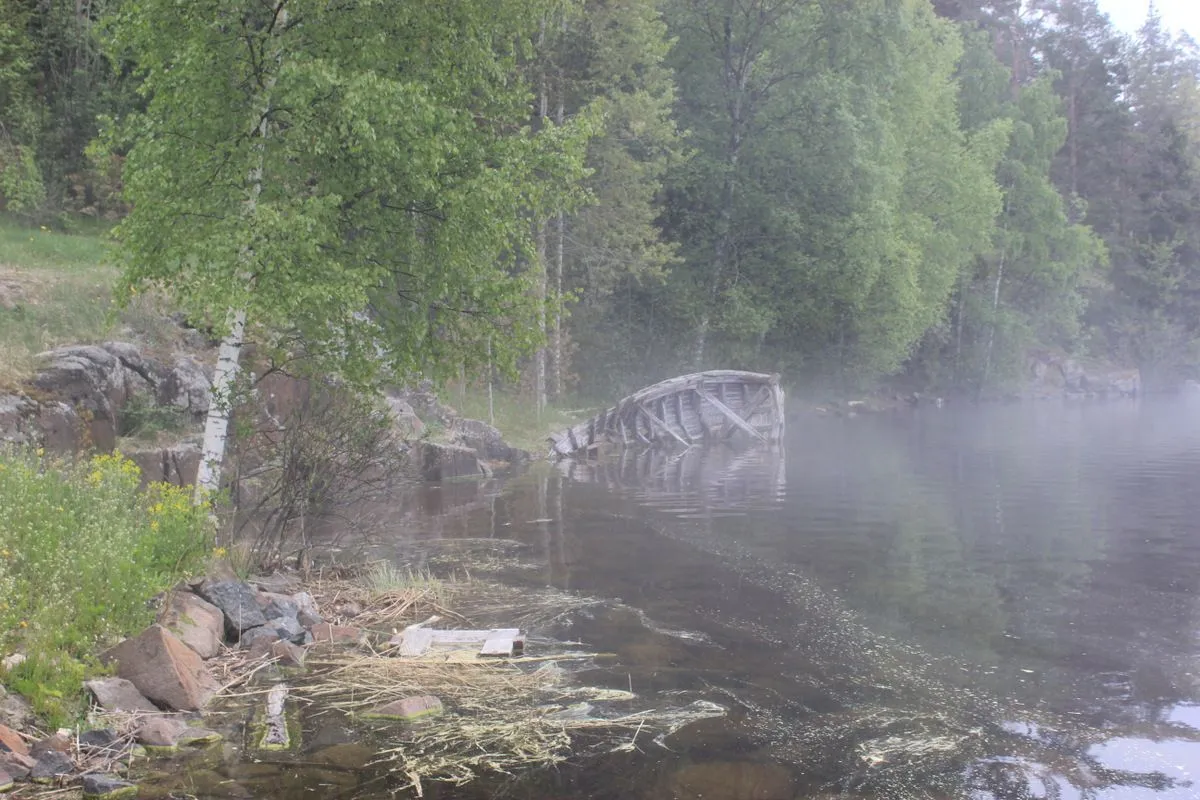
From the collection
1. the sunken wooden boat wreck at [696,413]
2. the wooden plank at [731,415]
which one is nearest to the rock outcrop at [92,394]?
the sunken wooden boat wreck at [696,413]

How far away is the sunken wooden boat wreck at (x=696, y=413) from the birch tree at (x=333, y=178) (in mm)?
19038

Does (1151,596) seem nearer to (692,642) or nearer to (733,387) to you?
(692,642)

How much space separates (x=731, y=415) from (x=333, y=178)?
24.3 m

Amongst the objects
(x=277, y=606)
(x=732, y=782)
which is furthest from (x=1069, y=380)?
(x=732, y=782)

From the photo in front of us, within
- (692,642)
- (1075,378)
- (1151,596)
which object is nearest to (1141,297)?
(1075,378)

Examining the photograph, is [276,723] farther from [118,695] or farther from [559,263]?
[559,263]

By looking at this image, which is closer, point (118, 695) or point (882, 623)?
point (118, 695)

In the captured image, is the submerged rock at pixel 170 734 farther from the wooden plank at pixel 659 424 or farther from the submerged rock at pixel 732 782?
the wooden plank at pixel 659 424

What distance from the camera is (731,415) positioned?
115 ft

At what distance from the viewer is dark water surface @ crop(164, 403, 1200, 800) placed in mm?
7375

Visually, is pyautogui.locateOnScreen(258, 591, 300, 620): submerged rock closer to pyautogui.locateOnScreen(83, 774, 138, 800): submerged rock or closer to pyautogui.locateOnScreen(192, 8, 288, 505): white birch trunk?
pyautogui.locateOnScreen(192, 8, 288, 505): white birch trunk

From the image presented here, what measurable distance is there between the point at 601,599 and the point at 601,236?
2225cm

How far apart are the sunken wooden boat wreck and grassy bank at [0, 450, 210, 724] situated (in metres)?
21.9

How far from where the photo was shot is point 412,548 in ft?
50.9
